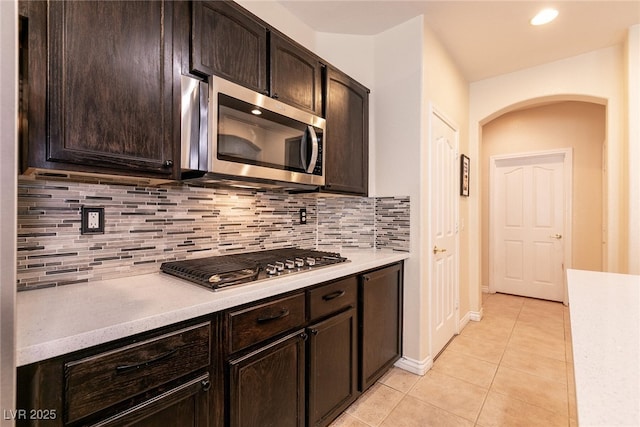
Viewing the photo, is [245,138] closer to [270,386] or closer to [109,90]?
[109,90]

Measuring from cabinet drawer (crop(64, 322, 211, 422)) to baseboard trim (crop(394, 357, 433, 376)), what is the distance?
1.71 meters

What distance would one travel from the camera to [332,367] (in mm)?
1566

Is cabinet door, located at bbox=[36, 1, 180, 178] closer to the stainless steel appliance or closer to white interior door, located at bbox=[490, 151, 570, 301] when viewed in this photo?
the stainless steel appliance

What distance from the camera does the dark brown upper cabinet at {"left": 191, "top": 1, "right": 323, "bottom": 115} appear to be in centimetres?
133

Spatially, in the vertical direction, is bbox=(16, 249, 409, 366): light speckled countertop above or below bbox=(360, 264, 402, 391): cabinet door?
above

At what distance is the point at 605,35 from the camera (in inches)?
95.5

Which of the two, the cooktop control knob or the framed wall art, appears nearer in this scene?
the cooktop control knob

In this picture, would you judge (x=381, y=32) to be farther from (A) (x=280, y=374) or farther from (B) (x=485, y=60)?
(A) (x=280, y=374)

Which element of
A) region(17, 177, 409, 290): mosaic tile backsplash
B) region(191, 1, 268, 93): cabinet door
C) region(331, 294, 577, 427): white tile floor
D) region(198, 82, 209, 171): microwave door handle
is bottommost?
region(331, 294, 577, 427): white tile floor

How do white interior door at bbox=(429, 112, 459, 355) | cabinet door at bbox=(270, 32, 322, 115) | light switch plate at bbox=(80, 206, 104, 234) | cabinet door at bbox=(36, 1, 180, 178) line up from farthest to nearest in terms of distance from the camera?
1. white interior door at bbox=(429, 112, 459, 355)
2. cabinet door at bbox=(270, 32, 322, 115)
3. light switch plate at bbox=(80, 206, 104, 234)
4. cabinet door at bbox=(36, 1, 180, 178)

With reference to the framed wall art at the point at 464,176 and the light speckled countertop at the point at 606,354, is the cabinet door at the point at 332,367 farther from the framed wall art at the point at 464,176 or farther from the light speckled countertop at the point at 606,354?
the framed wall art at the point at 464,176

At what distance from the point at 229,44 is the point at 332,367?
1748 mm


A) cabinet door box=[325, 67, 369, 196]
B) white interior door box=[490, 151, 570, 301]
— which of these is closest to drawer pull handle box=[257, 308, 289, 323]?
cabinet door box=[325, 67, 369, 196]

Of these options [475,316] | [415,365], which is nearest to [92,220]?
[415,365]
